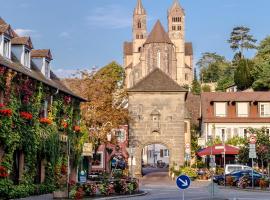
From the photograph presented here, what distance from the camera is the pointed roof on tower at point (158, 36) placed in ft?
433

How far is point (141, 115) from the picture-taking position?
64.4 m

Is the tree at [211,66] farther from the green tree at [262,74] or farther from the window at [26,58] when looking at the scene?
the window at [26,58]

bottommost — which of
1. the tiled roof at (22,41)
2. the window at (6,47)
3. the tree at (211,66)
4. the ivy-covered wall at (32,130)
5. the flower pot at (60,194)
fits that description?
the flower pot at (60,194)

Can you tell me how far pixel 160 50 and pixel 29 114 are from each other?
342 feet

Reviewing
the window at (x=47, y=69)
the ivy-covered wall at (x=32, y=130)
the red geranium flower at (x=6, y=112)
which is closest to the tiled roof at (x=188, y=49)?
the ivy-covered wall at (x=32, y=130)

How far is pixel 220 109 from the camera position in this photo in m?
70.8

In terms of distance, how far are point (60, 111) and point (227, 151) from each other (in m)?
25.2

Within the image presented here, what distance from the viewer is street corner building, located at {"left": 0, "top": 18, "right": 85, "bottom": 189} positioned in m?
27.8

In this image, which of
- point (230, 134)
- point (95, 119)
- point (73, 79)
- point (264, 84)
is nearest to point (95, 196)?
point (95, 119)

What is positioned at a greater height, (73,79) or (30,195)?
(73,79)

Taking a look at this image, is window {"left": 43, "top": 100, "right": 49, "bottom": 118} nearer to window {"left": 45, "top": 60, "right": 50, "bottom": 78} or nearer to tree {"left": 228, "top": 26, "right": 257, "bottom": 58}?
window {"left": 45, "top": 60, "right": 50, "bottom": 78}

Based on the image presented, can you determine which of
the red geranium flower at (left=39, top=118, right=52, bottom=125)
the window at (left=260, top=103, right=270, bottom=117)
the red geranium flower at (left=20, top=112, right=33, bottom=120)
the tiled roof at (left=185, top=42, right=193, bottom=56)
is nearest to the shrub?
the red geranium flower at (left=39, top=118, right=52, bottom=125)

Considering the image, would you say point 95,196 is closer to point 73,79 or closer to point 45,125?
point 45,125

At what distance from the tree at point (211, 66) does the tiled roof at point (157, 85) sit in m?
83.8
